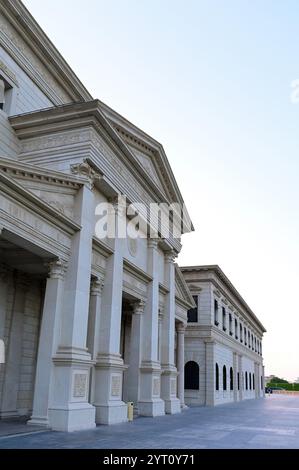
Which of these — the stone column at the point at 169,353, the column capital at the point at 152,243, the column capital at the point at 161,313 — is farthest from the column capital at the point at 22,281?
the stone column at the point at 169,353

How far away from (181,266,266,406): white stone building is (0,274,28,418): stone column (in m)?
19.9

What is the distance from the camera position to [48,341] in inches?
502

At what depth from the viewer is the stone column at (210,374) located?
31745 millimetres

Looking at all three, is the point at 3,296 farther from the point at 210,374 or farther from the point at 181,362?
the point at 210,374

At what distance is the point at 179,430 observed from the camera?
13.9 meters

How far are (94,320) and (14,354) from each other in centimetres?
272

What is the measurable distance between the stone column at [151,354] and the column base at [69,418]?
6.38 metres

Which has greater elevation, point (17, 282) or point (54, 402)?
point (17, 282)

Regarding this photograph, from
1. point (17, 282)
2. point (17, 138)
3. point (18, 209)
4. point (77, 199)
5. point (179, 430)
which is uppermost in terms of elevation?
point (17, 138)

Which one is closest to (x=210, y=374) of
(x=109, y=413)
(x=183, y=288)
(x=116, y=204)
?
(x=183, y=288)
